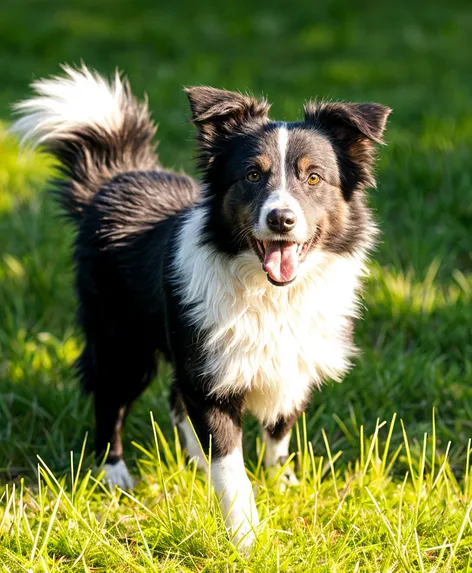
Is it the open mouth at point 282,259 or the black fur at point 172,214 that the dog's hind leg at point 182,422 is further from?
the open mouth at point 282,259

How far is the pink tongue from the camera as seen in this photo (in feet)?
9.79

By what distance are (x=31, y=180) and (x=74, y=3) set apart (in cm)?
779

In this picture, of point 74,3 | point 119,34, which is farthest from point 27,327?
point 74,3

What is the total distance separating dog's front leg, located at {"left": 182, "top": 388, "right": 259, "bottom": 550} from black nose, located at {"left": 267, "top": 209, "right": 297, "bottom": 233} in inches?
26.6

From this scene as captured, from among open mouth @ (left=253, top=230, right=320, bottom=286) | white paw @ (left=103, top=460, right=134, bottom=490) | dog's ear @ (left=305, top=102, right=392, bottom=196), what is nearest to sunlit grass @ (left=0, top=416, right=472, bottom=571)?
white paw @ (left=103, top=460, right=134, bottom=490)

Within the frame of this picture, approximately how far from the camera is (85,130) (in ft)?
12.8

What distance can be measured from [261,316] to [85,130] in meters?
1.32

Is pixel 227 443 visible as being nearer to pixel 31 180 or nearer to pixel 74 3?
pixel 31 180

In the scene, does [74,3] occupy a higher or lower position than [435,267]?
higher

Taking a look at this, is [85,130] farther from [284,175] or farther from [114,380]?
[284,175]

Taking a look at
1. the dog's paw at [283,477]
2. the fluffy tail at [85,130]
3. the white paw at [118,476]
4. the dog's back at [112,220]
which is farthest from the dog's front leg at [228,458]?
the fluffy tail at [85,130]

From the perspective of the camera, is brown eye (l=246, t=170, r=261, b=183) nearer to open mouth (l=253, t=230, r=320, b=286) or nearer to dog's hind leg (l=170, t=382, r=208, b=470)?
open mouth (l=253, t=230, r=320, b=286)

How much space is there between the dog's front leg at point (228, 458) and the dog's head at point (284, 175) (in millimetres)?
537

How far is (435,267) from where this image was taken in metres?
5.06
